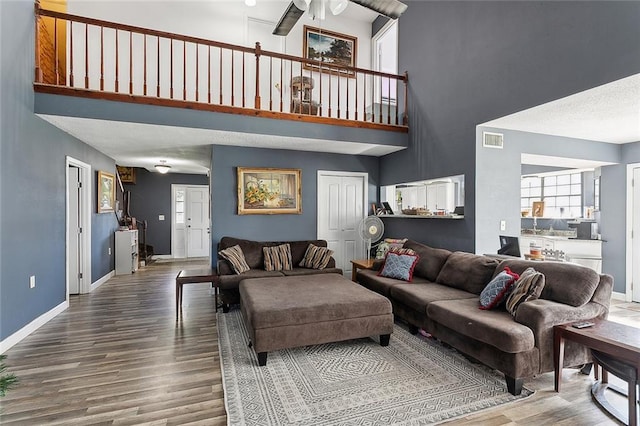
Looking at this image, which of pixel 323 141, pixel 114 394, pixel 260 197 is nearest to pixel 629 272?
pixel 323 141

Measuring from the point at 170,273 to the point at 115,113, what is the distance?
3912mm

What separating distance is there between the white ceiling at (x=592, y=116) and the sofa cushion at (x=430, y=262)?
172 cm

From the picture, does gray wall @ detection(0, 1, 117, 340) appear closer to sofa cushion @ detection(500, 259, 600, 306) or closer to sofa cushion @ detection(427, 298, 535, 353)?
sofa cushion @ detection(427, 298, 535, 353)

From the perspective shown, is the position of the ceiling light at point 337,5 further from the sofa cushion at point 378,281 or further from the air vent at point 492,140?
the sofa cushion at point 378,281

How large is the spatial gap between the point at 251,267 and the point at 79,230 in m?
2.87

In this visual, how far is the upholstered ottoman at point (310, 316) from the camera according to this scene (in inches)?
107

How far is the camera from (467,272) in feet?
11.4

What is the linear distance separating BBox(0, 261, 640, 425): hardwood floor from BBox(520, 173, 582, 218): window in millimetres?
2358

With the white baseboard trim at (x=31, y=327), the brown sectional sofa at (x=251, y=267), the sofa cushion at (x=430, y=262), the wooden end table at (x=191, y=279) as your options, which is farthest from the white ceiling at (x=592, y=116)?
the white baseboard trim at (x=31, y=327)

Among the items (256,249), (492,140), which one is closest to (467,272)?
(492,140)

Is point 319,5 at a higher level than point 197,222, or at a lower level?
higher

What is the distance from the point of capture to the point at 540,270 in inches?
113

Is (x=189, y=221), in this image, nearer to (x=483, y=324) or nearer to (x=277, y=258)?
(x=277, y=258)

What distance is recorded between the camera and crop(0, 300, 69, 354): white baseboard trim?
2.98m
